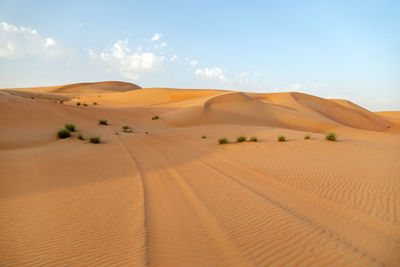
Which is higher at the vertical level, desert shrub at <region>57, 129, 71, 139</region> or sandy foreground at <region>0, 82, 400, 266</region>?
desert shrub at <region>57, 129, 71, 139</region>

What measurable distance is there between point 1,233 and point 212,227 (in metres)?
3.40

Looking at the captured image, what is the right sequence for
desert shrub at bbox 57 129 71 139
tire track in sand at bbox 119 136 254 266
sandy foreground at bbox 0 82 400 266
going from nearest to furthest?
tire track in sand at bbox 119 136 254 266 → sandy foreground at bbox 0 82 400 266 → desert shrub at bbox 57 129 71 139

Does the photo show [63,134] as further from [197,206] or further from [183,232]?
[183,232]

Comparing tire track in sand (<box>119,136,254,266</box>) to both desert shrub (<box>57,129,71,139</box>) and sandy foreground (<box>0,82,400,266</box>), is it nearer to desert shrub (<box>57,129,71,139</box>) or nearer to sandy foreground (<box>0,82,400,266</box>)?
sandy foreground (<box>0,82,400,266</box>)

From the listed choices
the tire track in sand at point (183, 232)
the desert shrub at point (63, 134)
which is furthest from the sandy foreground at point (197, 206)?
the desert shrub at point (63, 134)

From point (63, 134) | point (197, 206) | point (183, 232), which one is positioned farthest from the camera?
point (63, 134)

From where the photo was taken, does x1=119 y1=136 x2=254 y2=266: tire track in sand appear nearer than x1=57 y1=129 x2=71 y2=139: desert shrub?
Yes

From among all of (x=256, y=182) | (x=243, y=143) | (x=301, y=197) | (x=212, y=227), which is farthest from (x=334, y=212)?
(x=243, y=143)

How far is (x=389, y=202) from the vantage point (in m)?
5.05

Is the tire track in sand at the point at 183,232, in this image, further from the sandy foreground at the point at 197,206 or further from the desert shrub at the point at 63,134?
the desert shrub at the point at 63,134

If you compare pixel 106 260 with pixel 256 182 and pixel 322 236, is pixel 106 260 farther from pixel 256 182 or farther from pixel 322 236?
pixel 256 182

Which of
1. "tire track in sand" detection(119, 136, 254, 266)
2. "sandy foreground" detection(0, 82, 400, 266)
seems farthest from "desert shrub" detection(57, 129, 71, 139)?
"tire track in sand" detection(119, 136, 254, 266)

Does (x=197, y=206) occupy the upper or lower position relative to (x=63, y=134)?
lower

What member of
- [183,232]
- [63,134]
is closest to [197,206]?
[183,232]
